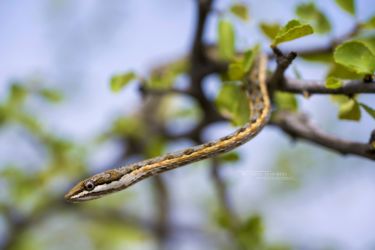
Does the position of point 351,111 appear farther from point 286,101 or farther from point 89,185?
point 89,185

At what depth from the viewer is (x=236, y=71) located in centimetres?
224

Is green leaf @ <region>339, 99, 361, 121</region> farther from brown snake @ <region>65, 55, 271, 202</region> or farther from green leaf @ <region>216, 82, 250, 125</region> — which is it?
green leaf @ <region>216, 82, 250, 125</region>

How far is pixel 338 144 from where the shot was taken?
2240mm

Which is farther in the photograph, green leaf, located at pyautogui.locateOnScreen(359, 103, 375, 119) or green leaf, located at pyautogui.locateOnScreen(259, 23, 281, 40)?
green leaf, located at pyautogui.locateOnScreen(259, 23, 281, 40)

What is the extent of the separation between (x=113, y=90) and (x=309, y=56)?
3.61ft

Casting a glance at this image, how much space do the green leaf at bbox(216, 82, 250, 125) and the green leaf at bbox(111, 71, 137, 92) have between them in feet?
1.64

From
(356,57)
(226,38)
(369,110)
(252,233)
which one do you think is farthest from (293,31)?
(252,233)

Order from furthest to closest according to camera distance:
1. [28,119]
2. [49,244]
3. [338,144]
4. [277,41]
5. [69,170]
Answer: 1. [49,244]
2. [69,170]
3. [28,119]
4. [338,144]
5. [277,41]

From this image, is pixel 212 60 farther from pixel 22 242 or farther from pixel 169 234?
pixel 22 242

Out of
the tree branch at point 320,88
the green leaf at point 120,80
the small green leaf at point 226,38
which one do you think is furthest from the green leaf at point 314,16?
the green leaf at point 120,80

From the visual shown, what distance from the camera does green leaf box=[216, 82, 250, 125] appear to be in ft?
7.63

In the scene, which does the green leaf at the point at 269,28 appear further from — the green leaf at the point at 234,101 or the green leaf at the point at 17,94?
the green leaf at the point at 17,94

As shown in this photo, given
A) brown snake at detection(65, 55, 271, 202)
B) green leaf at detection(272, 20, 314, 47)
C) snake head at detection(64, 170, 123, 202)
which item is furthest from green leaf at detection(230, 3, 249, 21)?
snake head at detection(64, 170, 123, 202)

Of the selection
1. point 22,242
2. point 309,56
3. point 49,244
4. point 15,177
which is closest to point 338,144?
point 309,56
